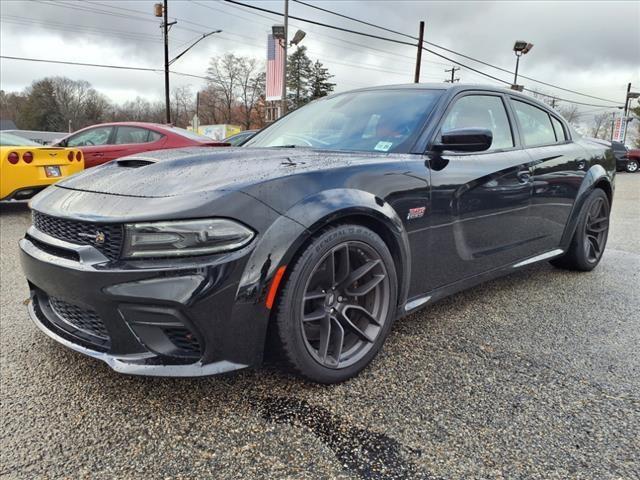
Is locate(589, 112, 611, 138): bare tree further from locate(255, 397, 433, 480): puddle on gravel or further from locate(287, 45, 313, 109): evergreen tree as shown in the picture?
locate(255, 397, 433, 480): puddle on gravel

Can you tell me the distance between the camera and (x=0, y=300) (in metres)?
3.12

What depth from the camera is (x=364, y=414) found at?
187 centimetres

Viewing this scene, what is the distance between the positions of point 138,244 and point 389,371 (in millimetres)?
1285

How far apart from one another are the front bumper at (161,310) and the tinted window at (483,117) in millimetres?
1613

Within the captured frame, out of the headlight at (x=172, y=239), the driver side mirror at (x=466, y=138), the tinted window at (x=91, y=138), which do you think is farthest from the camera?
the tinted window at (x=91, y=138)

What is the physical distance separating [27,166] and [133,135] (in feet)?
6.26

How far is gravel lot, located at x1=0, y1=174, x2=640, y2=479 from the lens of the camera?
1579mm

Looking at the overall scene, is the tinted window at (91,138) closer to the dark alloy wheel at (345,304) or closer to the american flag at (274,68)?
the dark alloy wheel at (345,304)

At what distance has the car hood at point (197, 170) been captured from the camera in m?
1.82

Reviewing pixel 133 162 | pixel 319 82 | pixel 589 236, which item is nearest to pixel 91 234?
pixel 133 162

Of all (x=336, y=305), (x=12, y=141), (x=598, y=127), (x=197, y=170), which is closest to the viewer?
(x=197, y=170)

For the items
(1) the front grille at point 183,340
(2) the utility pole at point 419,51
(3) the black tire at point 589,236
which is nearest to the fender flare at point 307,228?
(1) the front grille at point 183,340

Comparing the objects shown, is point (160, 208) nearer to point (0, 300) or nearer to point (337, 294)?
point (337, 294)

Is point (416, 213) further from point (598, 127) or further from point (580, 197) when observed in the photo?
point (598, 127)
